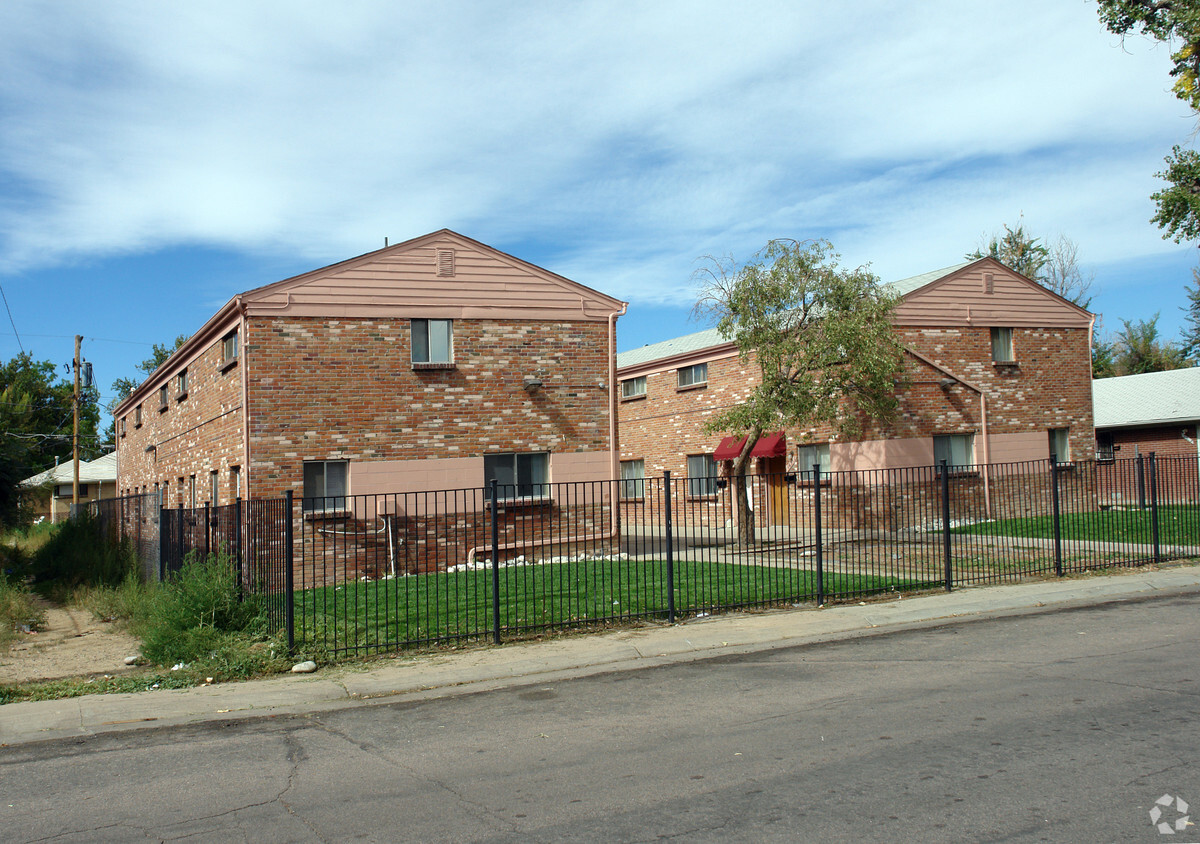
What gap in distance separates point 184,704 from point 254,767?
2.60 m

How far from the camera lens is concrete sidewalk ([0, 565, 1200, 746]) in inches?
324

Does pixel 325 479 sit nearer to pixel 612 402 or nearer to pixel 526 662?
pixel 612 402

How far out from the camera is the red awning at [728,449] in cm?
2588

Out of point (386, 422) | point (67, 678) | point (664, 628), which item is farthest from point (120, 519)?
point (664, 628)

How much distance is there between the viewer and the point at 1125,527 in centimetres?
1734

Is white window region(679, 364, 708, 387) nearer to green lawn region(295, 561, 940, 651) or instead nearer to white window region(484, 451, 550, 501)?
white window region(484, 451, 550, 501)

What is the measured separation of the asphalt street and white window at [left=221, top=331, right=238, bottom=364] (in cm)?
1225

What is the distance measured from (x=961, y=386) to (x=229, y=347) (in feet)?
61.1

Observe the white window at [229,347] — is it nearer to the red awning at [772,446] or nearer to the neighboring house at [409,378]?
the neighboring house at [409,378]

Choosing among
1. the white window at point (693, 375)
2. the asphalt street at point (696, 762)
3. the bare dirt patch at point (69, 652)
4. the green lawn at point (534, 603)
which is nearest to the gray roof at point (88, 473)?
the white window at point (693, 375)

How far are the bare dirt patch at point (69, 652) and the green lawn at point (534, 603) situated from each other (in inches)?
86.3

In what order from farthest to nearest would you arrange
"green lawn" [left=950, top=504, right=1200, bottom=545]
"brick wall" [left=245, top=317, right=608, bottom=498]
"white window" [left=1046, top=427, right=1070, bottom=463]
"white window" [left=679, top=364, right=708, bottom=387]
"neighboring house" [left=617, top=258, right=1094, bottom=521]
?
1. "white window" [left=679, top=364, right=708, bottom=387]
2. "white window" [left=1046, top=427, right=1070, bottom=463]
3. "neighboring house" [left=617, top=258, right=1094, bottom=521]
4. "brick wall" [left=245, top=317, right=608, bottom=498]
5. "green lawn" [left=950, top=504, right=1200, bottom=545]

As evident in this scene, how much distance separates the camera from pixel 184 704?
8.53 metres

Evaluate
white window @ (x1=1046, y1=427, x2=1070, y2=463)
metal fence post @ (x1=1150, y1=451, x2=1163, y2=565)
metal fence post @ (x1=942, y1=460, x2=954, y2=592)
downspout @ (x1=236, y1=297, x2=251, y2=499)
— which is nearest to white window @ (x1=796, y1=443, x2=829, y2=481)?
white window @ (x1=1046, y1=427, x2=1070, y2=463)
